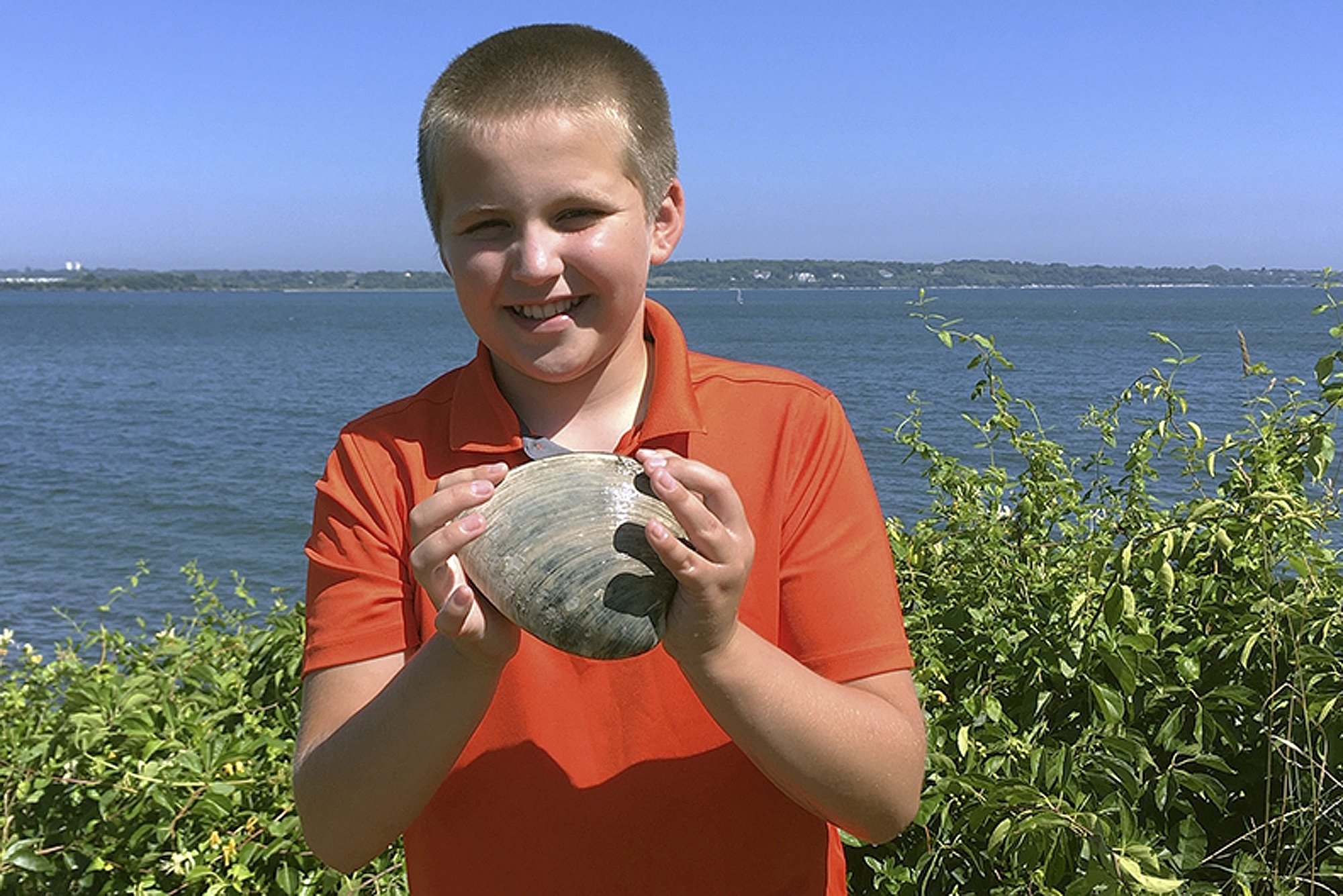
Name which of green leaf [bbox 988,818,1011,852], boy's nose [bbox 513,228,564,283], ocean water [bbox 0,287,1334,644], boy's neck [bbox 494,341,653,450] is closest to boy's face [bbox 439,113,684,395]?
boy's nose [bbox 513,228,564,283]

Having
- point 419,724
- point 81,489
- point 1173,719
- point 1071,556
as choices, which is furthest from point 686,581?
point 81,489

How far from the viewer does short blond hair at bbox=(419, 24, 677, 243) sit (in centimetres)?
207

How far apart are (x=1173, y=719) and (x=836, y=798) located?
145cm

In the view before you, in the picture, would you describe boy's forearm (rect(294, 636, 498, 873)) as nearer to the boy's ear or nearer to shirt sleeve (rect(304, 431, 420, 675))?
shirt sleeve (rect(304, 431, 420, 675))

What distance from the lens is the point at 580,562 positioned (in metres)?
1.89

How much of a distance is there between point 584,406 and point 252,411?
4107 cm

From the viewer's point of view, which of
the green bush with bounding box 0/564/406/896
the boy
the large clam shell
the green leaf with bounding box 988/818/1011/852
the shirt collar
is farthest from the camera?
the green bush with bounding box 0/564/406/896

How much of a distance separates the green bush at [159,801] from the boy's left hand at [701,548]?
199 centimetres

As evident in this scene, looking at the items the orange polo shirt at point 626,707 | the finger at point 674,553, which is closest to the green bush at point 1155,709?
the orange polo shirt at point 626,707

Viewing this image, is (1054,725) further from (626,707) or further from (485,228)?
(485,228)

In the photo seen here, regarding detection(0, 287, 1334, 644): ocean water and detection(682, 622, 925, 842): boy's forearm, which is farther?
detection(0, 287, 1334, 644): ocean water

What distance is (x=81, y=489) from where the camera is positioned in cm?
2533

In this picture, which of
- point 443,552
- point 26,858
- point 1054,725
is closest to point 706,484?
point 443,552

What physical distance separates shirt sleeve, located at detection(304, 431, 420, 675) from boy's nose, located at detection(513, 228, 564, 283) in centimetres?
47
